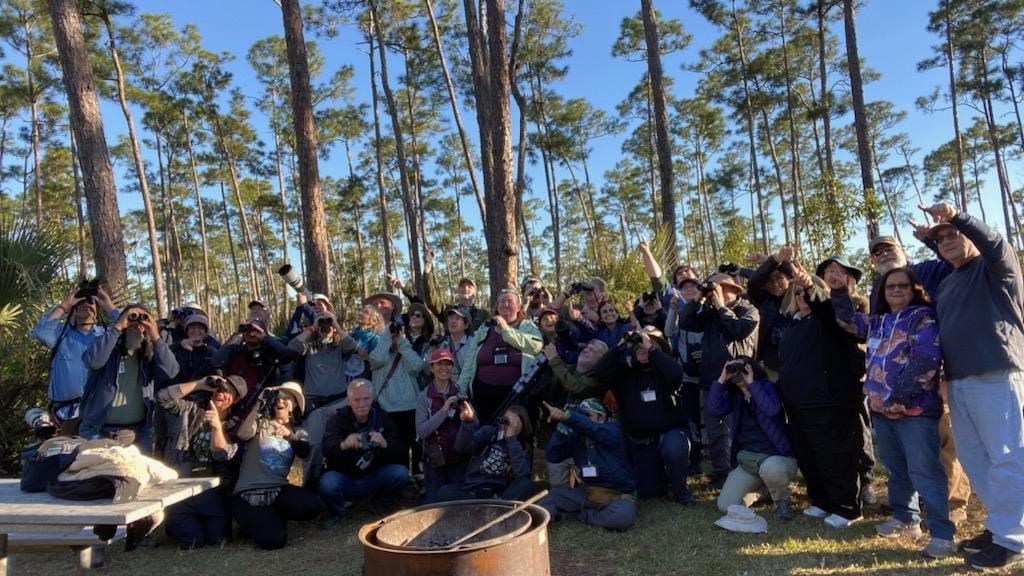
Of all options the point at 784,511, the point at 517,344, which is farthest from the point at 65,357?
the point at 784,511

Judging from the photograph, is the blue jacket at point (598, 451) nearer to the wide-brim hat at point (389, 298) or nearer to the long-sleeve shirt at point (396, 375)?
the long-sleeve shirt at point (396, 375)

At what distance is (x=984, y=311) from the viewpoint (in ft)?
10.6

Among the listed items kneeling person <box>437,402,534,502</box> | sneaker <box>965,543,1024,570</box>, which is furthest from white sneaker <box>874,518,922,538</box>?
kneeling person <box>437,402,534,502</box>

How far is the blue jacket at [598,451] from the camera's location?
457 cm

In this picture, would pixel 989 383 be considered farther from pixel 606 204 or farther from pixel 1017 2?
pixel 606 204

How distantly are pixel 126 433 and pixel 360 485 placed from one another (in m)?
1.65

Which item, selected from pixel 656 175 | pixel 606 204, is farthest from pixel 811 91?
pixel 606 204

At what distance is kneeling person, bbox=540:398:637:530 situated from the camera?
4559 millimetres

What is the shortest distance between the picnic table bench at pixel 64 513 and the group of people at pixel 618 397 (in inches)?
35.9

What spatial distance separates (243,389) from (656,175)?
28898 mm

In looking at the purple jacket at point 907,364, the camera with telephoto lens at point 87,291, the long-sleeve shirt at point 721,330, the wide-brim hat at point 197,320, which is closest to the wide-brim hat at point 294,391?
the wide-brim hat at point 197,320

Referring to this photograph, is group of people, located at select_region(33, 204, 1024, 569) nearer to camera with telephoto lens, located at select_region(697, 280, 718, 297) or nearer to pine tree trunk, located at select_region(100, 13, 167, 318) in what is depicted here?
camera with telephoto lens, located at select_region(697, 280, 718, 297)

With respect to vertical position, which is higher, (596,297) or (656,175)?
(656,175)

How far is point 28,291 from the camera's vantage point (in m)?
5.92
